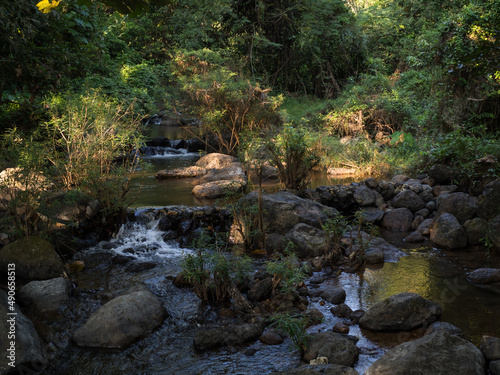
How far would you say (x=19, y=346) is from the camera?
3.82 metres

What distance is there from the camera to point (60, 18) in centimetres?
734

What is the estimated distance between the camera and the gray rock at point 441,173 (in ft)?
30.9

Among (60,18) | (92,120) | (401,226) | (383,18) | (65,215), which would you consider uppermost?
(383,18)

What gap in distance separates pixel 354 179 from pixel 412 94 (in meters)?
5.65

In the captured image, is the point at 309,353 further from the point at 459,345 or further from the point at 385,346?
the point at 459,345

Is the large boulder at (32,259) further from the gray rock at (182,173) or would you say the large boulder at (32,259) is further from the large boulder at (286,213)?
the gray rock at (182,173)

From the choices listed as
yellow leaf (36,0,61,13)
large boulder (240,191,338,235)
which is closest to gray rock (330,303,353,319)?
large boulder (240,191,338,235)

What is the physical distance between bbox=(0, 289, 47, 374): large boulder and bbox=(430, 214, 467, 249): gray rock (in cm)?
643

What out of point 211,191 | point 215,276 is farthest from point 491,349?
point 211,191

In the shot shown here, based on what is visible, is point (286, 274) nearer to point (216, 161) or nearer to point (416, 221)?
point (416, 221)

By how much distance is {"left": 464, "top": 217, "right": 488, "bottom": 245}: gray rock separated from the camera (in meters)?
7.13

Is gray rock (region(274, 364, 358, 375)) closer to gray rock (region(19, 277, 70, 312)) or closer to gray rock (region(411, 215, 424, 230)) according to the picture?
gray rock (region(19, 277, 70, 312))

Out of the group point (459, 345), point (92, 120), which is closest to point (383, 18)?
point (92, 120)

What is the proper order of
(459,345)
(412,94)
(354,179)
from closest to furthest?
(459,345) → (354,179) → (412,94)
